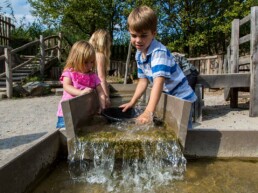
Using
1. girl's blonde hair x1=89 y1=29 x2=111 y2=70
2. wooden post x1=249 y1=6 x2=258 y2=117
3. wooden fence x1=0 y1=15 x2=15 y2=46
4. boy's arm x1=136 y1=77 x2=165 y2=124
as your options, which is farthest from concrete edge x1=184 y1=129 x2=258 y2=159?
wooden fence x1=0 y1=15 x2=15 y2=46

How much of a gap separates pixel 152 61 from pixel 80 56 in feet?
2.69

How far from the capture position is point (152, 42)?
2.77m

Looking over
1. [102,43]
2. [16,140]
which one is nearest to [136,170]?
[102,43]

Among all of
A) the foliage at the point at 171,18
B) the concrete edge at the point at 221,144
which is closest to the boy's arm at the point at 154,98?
the concrete edge at the point at 221,144

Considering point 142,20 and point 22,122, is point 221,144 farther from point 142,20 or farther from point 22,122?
point 22,122

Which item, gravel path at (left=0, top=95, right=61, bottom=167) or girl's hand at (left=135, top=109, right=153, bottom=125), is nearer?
girl's hand at (left=135, top=109, right=153, bottom=125)

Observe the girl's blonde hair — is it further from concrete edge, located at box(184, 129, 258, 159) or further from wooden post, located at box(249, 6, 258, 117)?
wooden post, located at box(249, 6, 258, 117)

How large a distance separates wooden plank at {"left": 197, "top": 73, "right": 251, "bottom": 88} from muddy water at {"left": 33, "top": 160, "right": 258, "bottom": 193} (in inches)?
126

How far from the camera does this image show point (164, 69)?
2602mm

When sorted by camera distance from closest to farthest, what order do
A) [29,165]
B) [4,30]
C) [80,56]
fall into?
[29,165] < [80,56] < [4,30]

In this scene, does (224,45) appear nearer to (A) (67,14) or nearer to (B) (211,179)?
(A) (67,14)

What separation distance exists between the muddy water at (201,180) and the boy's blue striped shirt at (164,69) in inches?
25.7

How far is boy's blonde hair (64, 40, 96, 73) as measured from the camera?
3.12 meters

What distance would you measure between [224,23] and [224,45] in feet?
6.47
